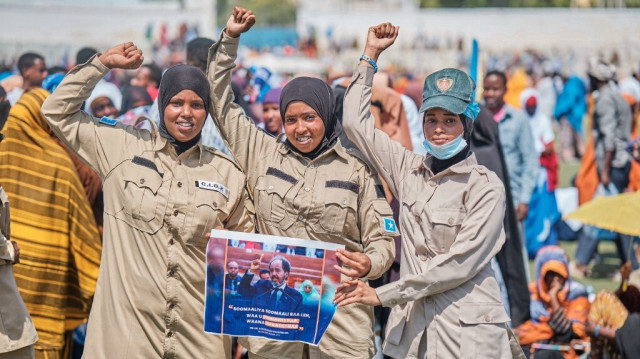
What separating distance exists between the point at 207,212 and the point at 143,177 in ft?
1.15

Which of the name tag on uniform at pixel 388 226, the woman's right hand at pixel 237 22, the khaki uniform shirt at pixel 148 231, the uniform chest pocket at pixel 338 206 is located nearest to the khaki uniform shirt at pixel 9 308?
the khaki uniform shirt at pixel 148 231

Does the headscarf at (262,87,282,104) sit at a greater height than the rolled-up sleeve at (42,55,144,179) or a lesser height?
greater

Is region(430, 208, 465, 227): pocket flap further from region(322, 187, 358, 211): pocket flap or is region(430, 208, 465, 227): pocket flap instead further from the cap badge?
the cap badge

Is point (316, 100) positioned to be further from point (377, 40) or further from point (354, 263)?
point (354, 263)

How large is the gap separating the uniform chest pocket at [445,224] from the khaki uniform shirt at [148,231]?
949 millimetres

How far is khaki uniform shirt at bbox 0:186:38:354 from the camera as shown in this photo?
4.58 m

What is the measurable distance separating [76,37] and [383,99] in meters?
61.1

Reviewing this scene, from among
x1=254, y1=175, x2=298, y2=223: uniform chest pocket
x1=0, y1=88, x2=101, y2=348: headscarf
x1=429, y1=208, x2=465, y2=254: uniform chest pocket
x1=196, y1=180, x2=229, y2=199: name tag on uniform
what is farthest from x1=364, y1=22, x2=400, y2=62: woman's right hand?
x1=0, y1=88, x2=101, y2=348: headscarf

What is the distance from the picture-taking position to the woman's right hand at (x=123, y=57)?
14.8ft

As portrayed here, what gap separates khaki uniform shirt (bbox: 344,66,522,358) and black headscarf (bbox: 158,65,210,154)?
1.05 meters

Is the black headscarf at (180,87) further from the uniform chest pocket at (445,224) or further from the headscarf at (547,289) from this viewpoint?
the headscarf at (547,289)

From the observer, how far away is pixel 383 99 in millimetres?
6676

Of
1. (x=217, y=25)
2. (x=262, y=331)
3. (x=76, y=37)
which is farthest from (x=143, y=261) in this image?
(x=217, y=25)

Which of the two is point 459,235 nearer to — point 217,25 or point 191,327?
point 191,327
